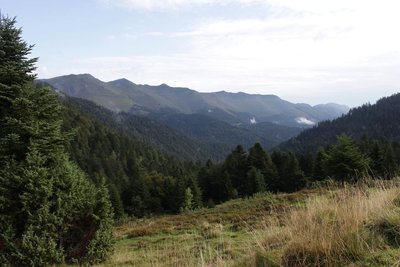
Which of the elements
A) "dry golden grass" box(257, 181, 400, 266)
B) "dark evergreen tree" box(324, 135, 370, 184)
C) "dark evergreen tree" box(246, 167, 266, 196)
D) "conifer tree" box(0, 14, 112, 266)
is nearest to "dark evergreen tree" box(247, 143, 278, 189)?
"dark evergreen tree" box(246, 167, 266, 196)

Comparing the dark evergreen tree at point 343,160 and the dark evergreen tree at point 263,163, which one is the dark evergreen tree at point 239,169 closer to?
the dark evergreen tree at point 263,163

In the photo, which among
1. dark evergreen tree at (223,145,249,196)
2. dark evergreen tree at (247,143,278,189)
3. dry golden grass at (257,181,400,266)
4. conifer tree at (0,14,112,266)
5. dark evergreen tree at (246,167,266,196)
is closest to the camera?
dry golden grass at (257,181,400,266)

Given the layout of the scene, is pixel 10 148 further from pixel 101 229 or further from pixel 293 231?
pixel 293 231

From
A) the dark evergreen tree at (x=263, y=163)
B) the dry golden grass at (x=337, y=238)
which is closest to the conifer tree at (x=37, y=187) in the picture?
the dry golden grass at (x=337, y=238)

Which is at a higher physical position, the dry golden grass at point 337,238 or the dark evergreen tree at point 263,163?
the dry golden grass at point 337,238

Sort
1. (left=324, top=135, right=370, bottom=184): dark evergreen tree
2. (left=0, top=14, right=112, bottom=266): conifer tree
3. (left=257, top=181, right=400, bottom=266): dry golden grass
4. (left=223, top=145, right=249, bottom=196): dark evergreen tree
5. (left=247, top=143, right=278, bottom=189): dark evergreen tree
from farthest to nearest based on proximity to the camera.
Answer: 1. (left=223, top=145, right=249, bottom=196): dark evergreen tree
2. (left=247, top=143, right=278, bottom=189): dark evergreen tree
3. (left=324, top=135, right=370, bottom=184): dark evergreen tree
4. (left=0, top=14, right=112, bottom=266): conifer tree
5. (left=257, top=181, right=400, bottom=266): dry golden grass

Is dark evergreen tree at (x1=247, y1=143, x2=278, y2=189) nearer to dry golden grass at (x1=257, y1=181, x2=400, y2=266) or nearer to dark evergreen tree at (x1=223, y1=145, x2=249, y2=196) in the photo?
dark evergreen tree at (x1=223, y1=145, x2=249, y2=196)

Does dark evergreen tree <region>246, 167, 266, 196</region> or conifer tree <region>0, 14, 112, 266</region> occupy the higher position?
conifer tree <region>0, 14, 112, 266</region>

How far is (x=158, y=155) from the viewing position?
162 m

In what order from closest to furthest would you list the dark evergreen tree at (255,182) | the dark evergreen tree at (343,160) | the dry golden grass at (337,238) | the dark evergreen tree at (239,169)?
the dry golden grass at (337,238) → the dark evergreen tree at (343,160) → the dark evergreen tree at (255,182) → the dark evergreen tree at (239,169)

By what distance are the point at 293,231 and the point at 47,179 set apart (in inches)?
300

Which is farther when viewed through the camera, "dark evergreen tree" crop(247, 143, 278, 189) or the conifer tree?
"dark evergreen tree" crop(247, 143, 278, 189)

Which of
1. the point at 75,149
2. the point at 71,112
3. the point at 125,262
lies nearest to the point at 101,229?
the point at 125,262

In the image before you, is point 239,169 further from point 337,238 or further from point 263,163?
point 337,238
